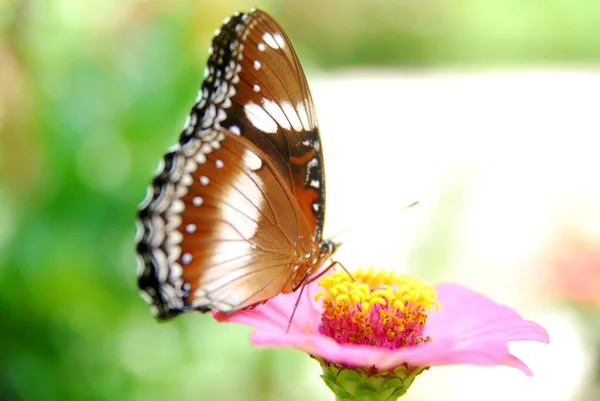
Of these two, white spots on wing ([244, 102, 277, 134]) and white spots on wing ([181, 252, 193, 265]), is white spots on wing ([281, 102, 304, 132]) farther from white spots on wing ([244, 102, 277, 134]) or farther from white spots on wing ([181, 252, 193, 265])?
white spots on wing ([181, 252, 193, 265])

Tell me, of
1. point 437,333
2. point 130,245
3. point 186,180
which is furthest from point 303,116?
point 130,245

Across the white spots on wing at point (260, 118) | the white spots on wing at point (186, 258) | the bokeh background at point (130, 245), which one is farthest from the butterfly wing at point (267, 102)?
the bokeh background at point (130, 245)

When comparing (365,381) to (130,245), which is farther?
(130,245)

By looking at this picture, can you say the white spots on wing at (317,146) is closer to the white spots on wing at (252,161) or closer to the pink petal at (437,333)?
the white spots on wing at (252,161)

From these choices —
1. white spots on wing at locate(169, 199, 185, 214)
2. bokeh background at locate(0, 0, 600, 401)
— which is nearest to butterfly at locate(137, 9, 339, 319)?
white spots on wing at locate(169, 199, 185, 214)

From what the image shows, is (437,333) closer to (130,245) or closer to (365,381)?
(365,381)

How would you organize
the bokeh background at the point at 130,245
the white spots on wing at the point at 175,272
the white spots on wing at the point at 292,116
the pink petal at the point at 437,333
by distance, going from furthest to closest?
the bokeh background at the point at 130,245 < the white spots on wing at the point at 292,116 < the white spots on wing at the point at 175,272 < the pink petal at the point at 437,333
